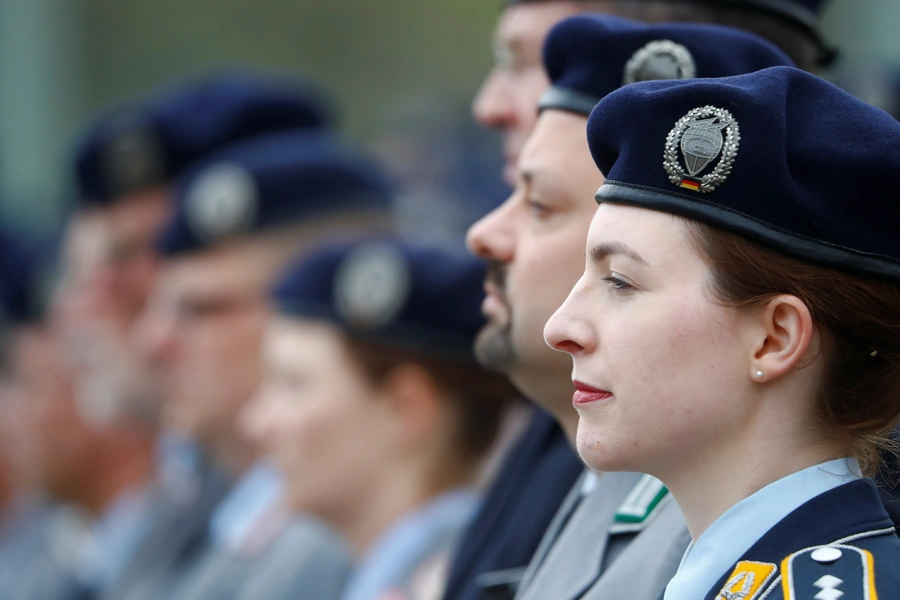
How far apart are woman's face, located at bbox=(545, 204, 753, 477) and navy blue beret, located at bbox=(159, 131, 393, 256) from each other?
3957mm

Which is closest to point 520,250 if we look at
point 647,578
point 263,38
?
point 647,578

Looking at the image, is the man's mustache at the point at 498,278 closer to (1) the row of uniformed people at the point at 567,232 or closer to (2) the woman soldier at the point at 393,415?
(1) the row of uniformed people at the point at 567,232

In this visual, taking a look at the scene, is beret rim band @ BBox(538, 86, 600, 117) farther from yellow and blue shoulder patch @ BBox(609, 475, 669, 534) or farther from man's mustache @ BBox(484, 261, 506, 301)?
yellow and blue shoulder patch @ BBox(609, 475, 669, 534)

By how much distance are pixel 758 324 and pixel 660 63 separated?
0.97 meters

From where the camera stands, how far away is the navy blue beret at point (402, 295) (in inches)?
177

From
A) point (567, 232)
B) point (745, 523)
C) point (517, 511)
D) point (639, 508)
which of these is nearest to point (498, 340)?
point (567, 232)

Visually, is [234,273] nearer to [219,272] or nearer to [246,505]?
[219,272]

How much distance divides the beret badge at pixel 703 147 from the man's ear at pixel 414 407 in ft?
8.06

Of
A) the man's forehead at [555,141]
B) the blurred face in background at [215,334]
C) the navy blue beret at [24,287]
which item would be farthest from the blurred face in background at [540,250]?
the navy blue beret at [24,287]

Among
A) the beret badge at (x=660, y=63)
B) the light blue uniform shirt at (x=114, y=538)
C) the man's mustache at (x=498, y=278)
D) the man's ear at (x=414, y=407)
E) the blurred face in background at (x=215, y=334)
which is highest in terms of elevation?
the beret badge at (x=660, y=63)

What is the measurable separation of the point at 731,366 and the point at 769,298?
114 millimetres

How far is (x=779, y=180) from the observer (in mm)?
2084

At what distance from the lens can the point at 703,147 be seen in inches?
83.7

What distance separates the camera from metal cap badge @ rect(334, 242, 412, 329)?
460 cm
